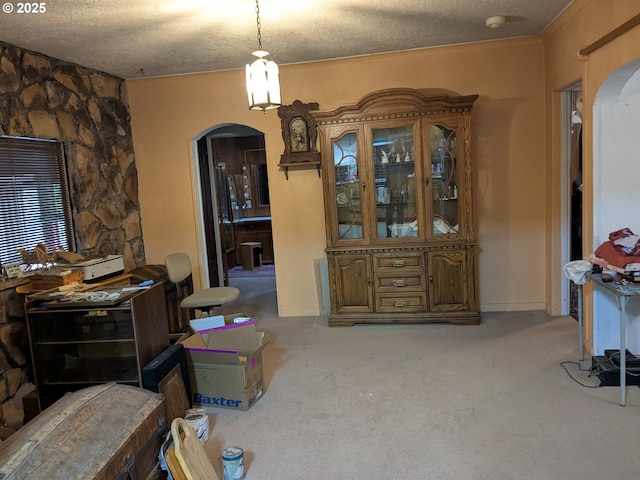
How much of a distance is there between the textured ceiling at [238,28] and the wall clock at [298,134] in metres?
0.46

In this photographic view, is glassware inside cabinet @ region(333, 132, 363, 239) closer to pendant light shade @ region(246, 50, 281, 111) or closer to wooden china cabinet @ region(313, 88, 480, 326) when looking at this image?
wooden china cabinet @ region(313, 88, 480, 326)

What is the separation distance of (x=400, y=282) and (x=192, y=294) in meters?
1.92

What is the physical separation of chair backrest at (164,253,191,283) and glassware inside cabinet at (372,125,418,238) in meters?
1.83

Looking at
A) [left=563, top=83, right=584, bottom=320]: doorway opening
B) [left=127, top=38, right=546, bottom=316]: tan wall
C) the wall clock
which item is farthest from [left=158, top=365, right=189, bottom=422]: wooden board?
[left=563, top=83, right=584, bottom=320]: doorway opening

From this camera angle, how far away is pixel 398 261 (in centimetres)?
428

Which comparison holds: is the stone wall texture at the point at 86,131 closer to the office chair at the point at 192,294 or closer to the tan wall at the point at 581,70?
the office chair at the point at 192,294

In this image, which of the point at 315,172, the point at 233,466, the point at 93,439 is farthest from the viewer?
the point at 315,172

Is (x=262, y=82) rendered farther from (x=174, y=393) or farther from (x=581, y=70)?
(x=581, y=70)

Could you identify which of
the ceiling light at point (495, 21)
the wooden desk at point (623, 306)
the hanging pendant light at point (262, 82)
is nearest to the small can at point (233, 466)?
the hanging pendant light at point (262, 82)

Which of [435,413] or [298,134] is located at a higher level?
[298,134]

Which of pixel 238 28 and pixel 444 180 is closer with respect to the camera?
pixel 238 28

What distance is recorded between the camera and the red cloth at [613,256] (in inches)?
107

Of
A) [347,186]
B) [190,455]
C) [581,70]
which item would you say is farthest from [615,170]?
[190,455]

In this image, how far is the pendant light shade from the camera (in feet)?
8.75
